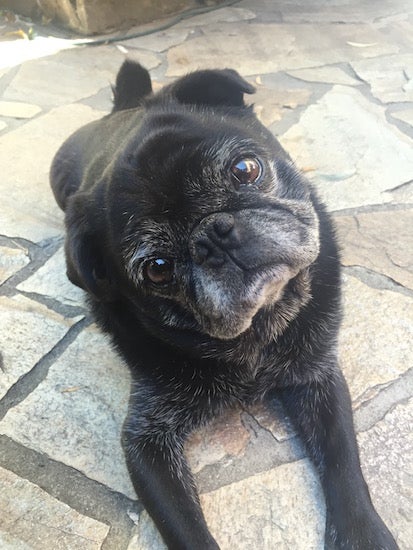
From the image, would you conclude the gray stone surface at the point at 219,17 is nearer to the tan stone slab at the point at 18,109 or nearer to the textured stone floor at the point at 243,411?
the textured stone floor at the point at 243,411

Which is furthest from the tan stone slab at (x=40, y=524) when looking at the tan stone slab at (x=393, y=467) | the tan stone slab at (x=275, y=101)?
the tan stone slab at (x=275, y=101)

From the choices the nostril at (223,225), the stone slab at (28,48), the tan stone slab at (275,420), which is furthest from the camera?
the stone slab at (28,48)

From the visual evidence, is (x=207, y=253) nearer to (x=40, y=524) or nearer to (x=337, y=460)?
(x=337, y=460)

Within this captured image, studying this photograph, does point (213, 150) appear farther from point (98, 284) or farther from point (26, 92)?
point (26, 92)

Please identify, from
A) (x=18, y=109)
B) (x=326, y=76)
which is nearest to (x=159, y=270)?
(x=18, y=109)

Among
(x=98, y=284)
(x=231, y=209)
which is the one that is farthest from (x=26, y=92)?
(x=231, y=209)

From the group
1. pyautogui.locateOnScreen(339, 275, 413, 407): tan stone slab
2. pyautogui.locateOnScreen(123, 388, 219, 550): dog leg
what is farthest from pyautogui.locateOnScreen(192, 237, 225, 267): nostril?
pyautogui.locateOnScreen(339, 275, 413, 407): tan stone slab
